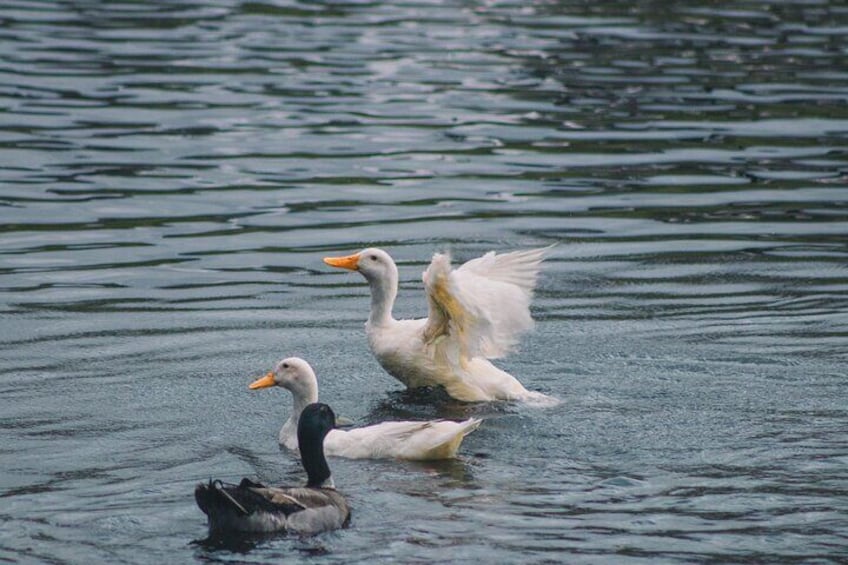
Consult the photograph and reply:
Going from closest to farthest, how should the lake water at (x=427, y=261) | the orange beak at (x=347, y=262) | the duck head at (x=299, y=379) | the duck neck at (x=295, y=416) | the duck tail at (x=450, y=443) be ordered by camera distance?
the lake water at (x=427, y=261)
the duck tail at (x=450, y=443)
the duck neck at (x=295, y=416)
the duck head at (x=299, y=379)
the orange beak at (x=347, y=262)

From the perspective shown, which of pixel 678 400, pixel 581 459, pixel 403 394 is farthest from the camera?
pixel 403 394

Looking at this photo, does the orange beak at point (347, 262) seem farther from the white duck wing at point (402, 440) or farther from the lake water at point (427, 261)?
the white duck wing at point (402, 440)

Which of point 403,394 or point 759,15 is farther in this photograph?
A: point 759,15

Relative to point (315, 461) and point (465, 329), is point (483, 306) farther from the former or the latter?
point (315, 461)

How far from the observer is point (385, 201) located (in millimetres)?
20688

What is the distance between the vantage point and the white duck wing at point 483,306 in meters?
13.1

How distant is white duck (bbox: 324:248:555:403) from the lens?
13281mm

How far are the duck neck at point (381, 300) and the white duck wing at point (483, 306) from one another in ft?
1.66

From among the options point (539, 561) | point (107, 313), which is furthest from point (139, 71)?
point (539, 561)

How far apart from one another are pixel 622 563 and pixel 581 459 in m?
2.15

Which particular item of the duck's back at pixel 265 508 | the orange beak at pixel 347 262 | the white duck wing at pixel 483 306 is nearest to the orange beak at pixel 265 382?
the white duck wing at pixel 483 306

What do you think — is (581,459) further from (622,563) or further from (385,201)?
(385,201)

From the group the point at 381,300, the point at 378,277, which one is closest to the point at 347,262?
the point at 378,277

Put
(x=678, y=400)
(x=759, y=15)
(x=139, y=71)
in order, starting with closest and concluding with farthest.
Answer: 1. (x=678, y=400)
2. (x=139, y=71)
3. (x=759, y=15)
